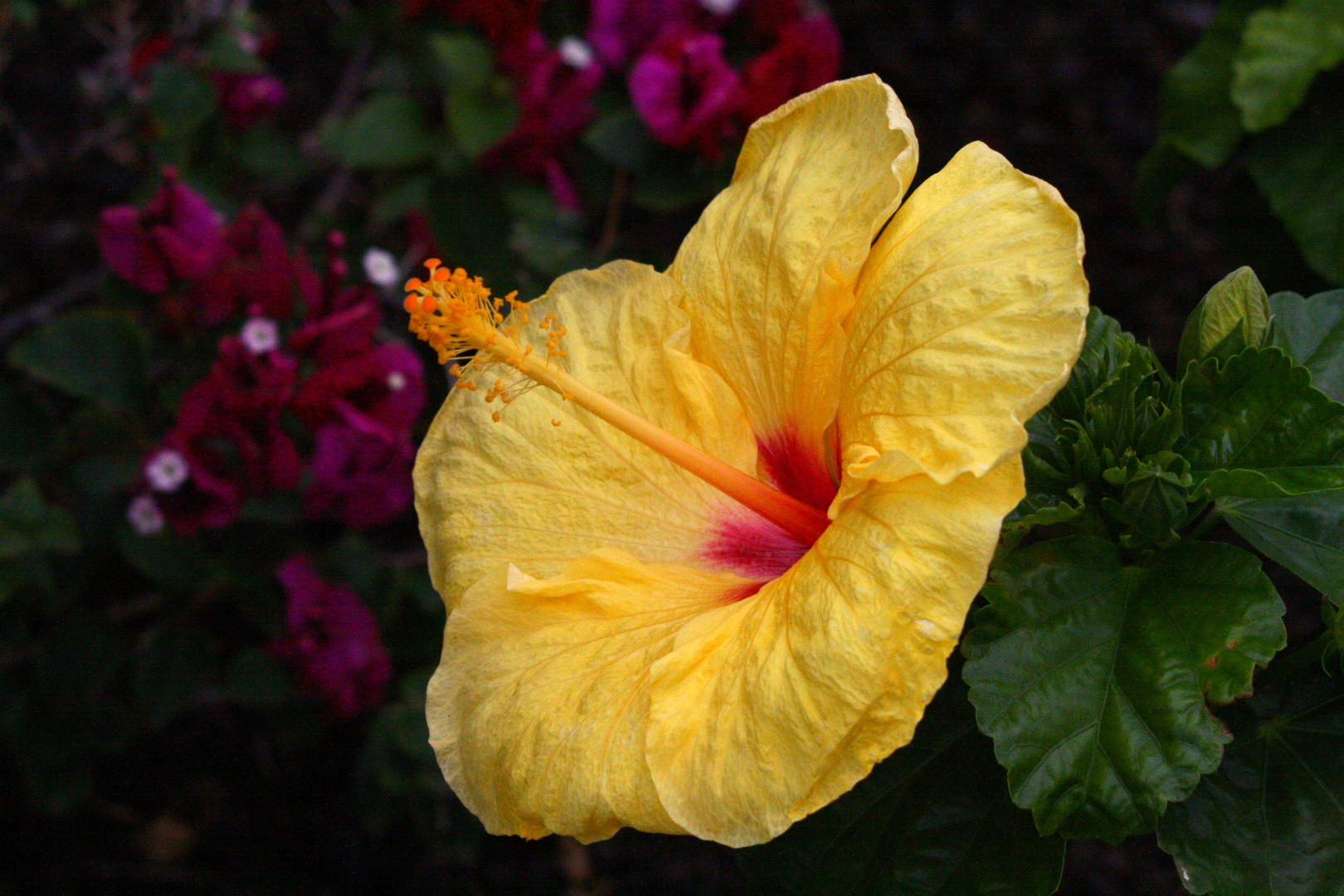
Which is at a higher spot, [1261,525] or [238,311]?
[1261,525]

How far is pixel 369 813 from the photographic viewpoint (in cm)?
255

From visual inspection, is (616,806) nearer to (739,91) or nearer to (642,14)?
(739,91)

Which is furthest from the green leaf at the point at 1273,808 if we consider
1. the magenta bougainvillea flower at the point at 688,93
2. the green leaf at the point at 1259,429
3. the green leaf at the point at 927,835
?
the magenta bougainvillea flower at the point at 688,93

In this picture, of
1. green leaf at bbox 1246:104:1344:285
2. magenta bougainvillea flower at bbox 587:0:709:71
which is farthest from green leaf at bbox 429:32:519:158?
green leaf at bbox 1246:104:1344:285

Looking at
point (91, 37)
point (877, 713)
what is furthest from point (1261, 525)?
point (91, 37)

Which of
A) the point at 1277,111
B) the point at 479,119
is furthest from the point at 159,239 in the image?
the point at 1277,111

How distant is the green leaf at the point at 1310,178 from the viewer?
230cm

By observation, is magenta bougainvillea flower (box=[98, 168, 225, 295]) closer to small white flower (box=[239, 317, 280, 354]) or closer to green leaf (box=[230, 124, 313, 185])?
small white flower (box=[239, 317, 280, 354])

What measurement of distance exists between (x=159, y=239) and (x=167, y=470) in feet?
1.57

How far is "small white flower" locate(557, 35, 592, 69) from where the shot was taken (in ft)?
8.85

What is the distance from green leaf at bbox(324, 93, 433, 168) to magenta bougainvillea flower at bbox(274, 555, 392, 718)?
101 centimetres

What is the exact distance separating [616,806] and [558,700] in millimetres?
151

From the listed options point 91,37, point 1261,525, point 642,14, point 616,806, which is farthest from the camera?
point 91,37

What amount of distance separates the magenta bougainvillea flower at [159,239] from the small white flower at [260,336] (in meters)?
0.16
